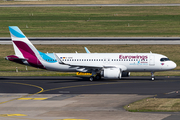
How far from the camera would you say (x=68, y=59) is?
2211 inches

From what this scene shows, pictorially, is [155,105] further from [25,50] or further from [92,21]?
[92,21]

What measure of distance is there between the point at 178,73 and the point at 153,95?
23.0m

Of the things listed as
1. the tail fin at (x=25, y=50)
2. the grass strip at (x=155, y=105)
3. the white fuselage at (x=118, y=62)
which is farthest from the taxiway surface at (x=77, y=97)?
the tail fin at (x=25, y=50)

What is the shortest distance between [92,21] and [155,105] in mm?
89281

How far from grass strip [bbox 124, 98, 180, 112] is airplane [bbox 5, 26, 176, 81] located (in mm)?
16292

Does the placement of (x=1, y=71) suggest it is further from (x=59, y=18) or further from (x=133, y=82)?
(x=59, y=18)

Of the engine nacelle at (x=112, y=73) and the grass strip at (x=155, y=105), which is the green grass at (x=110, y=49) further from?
the grass strip at (x=155, y=105)

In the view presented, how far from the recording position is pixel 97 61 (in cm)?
5519

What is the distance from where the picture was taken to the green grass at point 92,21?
10212 cm

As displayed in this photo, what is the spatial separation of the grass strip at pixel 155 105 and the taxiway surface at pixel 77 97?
1272 mm

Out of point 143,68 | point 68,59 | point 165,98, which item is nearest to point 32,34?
point 68,59

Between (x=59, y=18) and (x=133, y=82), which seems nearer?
(x=133, y=82)

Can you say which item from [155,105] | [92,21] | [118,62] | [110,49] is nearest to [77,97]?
[155,105]

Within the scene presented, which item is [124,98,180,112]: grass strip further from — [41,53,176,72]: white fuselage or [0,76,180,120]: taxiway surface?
[41,53,176,72]: white fuselage
